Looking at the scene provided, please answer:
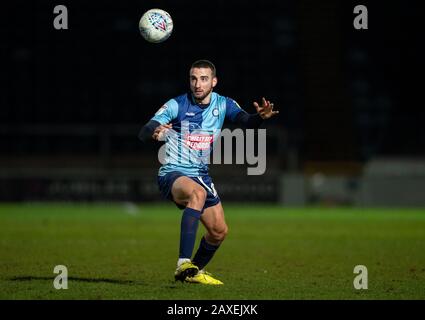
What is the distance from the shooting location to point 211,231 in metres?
8.76

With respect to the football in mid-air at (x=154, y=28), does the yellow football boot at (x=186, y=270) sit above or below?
below

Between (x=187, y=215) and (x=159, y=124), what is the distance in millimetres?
920

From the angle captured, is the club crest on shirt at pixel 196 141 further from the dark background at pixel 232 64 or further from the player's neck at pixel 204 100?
the dark background at pixel 232 64

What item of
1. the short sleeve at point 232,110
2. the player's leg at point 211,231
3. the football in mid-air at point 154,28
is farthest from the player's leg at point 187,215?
the football in mid-air at point 154,28

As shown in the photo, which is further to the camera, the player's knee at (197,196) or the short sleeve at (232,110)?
the short sleeve at (232,110)

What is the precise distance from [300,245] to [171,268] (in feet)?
13.5

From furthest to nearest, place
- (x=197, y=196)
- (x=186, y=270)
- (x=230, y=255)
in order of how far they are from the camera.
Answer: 1. (x=230, y=255)
2. (x=197, y=196)
3. (x=186, y=270)

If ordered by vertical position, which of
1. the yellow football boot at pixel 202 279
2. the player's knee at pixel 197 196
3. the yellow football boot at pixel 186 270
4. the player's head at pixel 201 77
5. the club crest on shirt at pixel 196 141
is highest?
the player's head at pixel 201 77

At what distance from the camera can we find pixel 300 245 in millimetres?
13891

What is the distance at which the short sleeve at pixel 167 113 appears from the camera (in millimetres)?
8453

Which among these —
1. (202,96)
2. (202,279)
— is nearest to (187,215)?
(202,279)

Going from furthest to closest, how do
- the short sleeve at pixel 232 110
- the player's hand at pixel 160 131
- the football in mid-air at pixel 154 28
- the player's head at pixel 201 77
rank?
the football in mid-air at pixel 154 28 → the short sleeve at pixel 232 110 → the player's head at pixel 201 77 → the player's hand at pixel 160 131

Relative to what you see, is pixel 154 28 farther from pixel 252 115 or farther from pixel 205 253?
pixel 205 253
